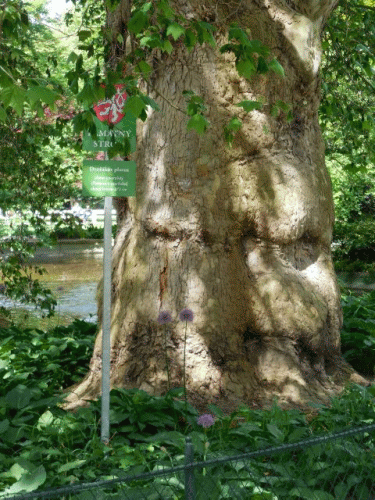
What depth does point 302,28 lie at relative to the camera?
7.03 meters

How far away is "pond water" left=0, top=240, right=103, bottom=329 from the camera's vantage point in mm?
14633

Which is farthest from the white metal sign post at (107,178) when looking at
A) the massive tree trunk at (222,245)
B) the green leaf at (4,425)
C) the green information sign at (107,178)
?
the massive tree trunk at (222,245)

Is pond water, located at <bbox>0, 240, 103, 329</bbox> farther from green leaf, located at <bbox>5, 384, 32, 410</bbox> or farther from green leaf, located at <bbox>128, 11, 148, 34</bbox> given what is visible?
green leaf, located at <bbox>128, 11, 148, 34</bbox>

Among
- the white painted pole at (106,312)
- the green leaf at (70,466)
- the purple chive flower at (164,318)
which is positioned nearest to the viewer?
the green leaf at (70,466)

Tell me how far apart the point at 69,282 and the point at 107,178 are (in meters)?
15.4

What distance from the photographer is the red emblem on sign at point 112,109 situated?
5.23 meters

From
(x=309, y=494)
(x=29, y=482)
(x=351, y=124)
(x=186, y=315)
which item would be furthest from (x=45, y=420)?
(x=351, y=124)

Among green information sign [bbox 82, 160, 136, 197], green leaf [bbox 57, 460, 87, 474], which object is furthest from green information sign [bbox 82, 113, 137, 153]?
green leaf [bbox 57, 460, 87, 474]

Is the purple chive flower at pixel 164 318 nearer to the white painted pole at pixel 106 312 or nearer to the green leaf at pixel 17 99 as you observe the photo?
the white painted pole at pixel 106 312

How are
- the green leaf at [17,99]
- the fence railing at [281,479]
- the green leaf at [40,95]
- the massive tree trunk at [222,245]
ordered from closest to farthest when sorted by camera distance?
the green leaf at [17,99] → the green leaf at [40,95] → the fence railing at [281,479] → the massive tree trunk at [222,245]

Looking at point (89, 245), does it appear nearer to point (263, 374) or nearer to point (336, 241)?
point (336, 241)

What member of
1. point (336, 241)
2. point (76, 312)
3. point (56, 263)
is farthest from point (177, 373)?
point (56, 263)

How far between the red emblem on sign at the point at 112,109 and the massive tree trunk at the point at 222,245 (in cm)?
144

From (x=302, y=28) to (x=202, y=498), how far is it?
14.7 ft
